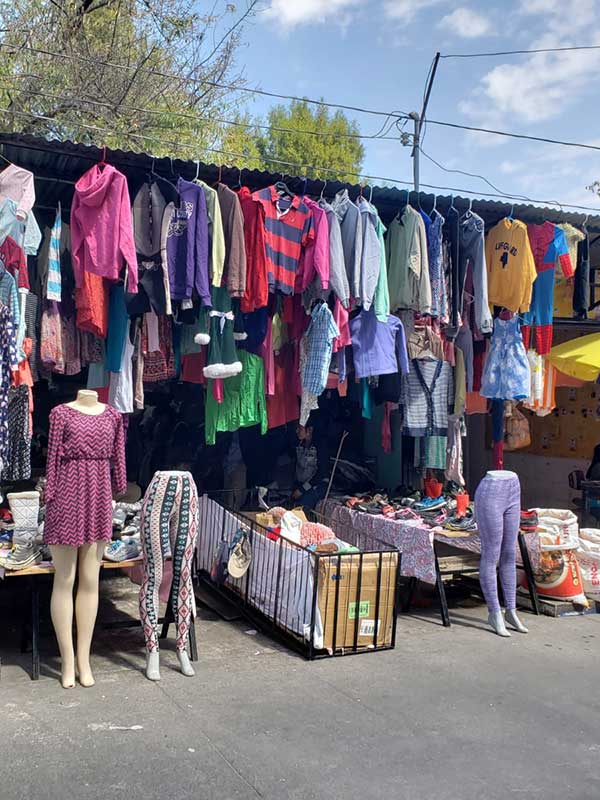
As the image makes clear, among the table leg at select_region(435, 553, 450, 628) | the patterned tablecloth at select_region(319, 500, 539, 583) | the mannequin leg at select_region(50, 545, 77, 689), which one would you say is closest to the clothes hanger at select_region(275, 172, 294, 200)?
the patterned tablecloth at select_region(319, 500, 539, 583)

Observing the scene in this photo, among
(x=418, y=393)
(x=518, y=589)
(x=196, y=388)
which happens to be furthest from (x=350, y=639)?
(x=196, y=388)

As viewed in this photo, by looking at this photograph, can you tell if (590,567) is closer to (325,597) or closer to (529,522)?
(529,522)

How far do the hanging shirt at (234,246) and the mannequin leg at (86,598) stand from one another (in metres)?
A: 2.46

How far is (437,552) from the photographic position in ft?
22.4

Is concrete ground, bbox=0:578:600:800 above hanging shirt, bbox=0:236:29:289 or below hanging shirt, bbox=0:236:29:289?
below

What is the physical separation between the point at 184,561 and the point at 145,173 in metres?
3.27

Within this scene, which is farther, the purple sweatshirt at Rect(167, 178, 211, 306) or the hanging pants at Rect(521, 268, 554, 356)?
the hanging pants at Rect(521, 268, 554, 356)

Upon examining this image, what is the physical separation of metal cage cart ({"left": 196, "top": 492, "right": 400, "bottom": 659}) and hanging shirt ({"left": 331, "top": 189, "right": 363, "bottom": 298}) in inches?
93.0

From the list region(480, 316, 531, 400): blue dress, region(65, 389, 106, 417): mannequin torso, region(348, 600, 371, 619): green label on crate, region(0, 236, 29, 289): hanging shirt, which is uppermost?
region(0, 236, 29, 289): hanging shirt

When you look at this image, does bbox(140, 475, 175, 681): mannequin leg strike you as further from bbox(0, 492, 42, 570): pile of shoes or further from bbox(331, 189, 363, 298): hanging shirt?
bbox(331, 189, 363, 298): hanging shirt

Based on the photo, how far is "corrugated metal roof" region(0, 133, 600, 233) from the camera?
18.8ft

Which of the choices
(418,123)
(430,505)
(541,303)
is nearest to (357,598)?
(430,505)

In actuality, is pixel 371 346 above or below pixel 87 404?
above

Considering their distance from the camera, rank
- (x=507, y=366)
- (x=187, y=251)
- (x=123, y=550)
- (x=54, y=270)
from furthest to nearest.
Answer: (x=507, y=366)
(x=187, y=251)
(x=54, y=270)
(x=123, y=550)
